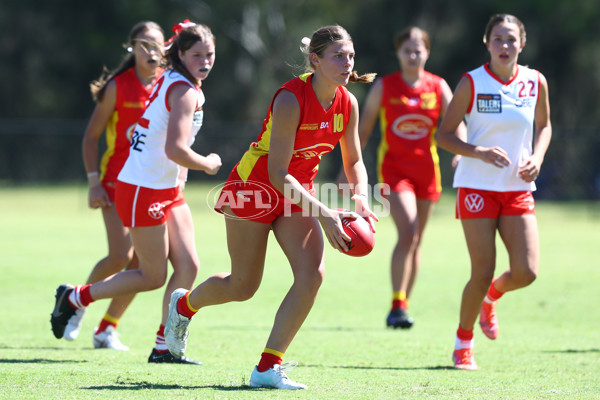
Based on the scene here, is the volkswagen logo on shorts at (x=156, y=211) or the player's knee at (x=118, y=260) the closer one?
the volkswagen logo on shorts at (x=156, y=211)

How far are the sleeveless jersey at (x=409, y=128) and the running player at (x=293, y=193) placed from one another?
3217 millimetres

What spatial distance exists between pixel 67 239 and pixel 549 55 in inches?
843

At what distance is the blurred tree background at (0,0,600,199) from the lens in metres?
28.5

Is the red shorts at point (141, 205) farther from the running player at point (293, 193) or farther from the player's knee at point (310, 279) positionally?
the player's knee at point (310, 279)

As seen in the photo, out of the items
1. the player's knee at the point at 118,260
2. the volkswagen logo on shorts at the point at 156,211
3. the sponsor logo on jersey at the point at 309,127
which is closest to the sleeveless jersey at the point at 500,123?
the sponsor logo on jersey at the point at 309,127

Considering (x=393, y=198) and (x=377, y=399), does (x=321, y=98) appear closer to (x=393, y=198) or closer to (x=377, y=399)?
(x=377, y=399)

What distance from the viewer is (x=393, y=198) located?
328 inches

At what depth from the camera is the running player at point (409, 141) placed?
27.0 feet

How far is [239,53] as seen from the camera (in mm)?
32719

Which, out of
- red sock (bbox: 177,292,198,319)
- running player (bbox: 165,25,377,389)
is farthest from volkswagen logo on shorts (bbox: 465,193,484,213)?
red sock (bbox: 177,292,198,319)

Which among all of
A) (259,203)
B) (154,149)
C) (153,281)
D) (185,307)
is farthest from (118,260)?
(259,203)

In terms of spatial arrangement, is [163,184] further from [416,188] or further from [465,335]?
[416,188]

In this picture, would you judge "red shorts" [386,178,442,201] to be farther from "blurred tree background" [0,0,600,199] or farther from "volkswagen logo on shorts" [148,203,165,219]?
"blurred tree background" [0,0,600,199]

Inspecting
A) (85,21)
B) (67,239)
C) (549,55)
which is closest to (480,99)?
(67,239)
